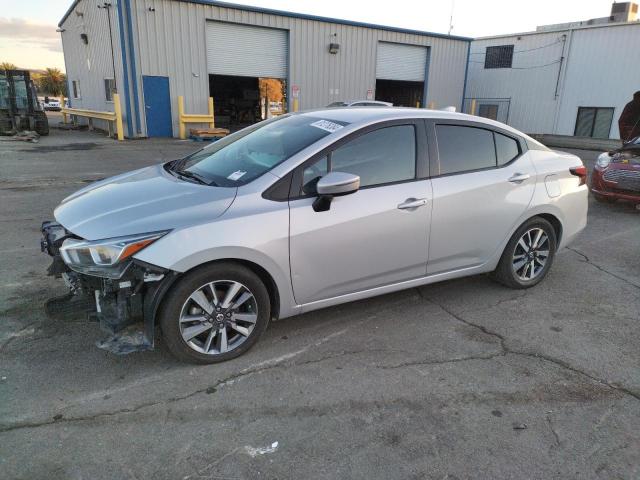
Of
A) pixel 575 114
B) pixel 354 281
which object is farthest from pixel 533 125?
Result: pixel 354 281

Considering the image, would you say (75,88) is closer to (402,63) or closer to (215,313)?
(402,63)

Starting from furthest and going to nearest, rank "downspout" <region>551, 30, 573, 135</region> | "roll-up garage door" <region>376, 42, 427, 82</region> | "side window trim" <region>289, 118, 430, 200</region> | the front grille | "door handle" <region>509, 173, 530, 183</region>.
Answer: "downspout" <region>551, 30, 573, 135</region> → "roll-up garage door" <region>376, 42, 427, 82</region> → the front grille → "door handle" <region>509, 173, 530, 183</region> → "side window trim" <region>289, 118, 430, 200</region>

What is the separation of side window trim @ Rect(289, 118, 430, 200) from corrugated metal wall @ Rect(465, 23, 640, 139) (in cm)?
2291

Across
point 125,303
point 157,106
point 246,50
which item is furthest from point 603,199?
point 157,106

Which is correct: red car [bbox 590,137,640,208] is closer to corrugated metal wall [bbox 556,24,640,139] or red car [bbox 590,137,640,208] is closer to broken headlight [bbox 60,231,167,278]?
broken headlight [bbox 60,231,167,278]

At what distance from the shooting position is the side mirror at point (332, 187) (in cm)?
315

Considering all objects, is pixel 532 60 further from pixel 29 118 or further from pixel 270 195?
pixel 270 195

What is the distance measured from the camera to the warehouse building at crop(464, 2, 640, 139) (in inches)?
870

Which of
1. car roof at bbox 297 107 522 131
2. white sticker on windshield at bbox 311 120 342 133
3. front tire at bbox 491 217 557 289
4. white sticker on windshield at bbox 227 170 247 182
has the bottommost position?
front tire at bbox 491 217 557 289

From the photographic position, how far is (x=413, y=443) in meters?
2.54

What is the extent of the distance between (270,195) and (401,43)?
23.0 m

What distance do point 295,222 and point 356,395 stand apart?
3.85 feet

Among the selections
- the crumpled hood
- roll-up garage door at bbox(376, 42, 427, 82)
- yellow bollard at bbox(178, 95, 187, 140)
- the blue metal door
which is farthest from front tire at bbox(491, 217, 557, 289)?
roll-up garage door at bbox(376, 42, 427, 82)

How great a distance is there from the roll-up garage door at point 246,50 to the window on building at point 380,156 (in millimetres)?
17470
